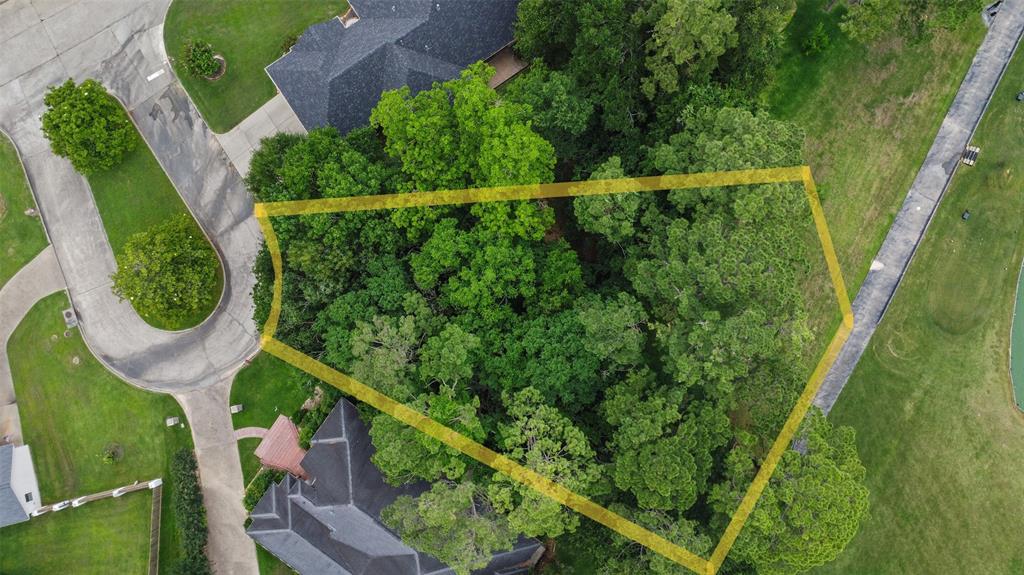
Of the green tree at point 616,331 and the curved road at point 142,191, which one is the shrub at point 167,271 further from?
the green tree at point 616,331

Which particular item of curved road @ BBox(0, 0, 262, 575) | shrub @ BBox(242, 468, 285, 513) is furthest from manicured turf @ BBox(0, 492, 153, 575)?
shrub @ BBox(242, 468, 285, 513)

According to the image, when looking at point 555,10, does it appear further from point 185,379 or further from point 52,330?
point 52,330

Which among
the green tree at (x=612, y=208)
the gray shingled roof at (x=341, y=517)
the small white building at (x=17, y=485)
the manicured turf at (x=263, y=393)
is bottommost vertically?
the gray shingled roof at (x=341, y=517)

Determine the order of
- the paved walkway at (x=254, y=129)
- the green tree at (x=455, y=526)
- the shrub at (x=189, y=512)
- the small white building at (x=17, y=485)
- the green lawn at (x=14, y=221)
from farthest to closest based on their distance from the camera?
1. the green lawn at (x=14, y=221)
2. the paved walkway at (x=254, y=129)
3. the small white building at (x=17, y=485)
4. the shrub at (x=189, y=512)
5. the green tree at (x=455, y=526)

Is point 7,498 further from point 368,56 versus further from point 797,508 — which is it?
point 797,508

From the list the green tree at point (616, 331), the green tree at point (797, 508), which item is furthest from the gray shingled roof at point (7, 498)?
the green tree at point (797, 508)

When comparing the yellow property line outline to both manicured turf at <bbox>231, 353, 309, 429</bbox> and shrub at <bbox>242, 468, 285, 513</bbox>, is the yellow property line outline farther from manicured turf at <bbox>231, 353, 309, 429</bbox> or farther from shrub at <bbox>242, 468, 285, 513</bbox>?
shrub at <bbox>242, 468, 285, 513</bbox>
